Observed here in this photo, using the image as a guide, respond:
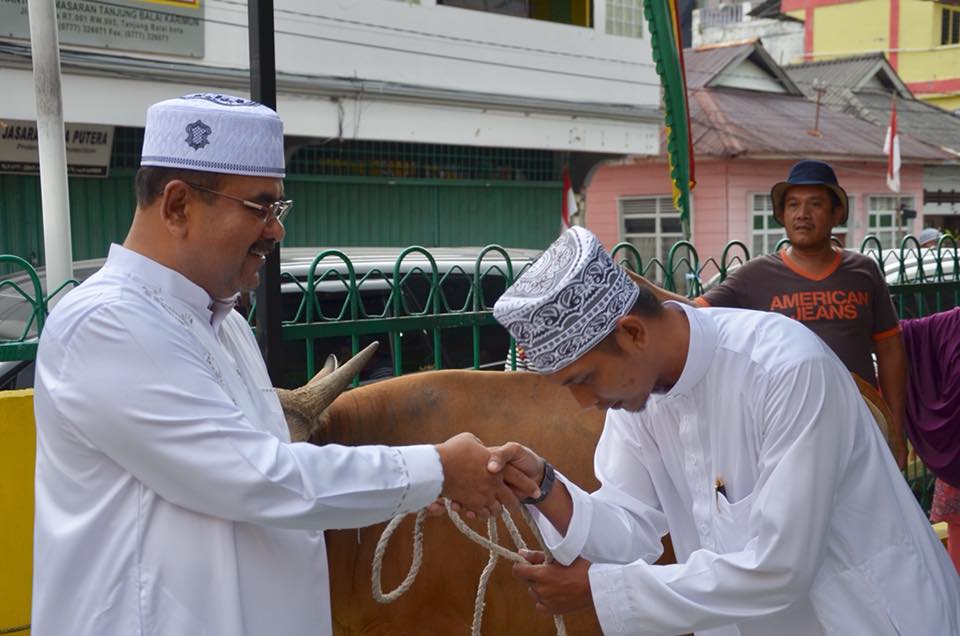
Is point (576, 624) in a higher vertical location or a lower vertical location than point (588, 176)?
lower

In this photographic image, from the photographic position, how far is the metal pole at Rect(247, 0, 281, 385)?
327 cm

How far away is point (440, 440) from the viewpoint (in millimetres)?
3354

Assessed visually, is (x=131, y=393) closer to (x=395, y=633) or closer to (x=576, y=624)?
(x=395, y=633)

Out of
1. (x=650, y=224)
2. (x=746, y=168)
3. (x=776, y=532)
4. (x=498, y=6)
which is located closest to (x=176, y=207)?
(x=776, y=532)

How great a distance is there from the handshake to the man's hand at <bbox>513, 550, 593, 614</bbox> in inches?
5.9

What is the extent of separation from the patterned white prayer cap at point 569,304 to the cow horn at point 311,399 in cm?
90

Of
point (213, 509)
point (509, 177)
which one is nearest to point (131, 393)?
point (213, 509)

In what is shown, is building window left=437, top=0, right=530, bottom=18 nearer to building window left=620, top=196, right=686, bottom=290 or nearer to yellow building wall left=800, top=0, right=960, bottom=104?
building window left=620, top=196, right=686, bottom=290

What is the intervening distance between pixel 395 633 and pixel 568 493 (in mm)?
1061

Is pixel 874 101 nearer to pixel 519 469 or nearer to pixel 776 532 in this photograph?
pixel 519 469

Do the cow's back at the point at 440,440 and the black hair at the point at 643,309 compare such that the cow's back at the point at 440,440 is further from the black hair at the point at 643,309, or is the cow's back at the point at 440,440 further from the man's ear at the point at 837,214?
the man's ear at the point at 837,214

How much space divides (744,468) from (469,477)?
0.55 m

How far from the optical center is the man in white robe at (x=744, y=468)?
6.95 feet

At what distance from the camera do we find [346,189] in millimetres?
11680
